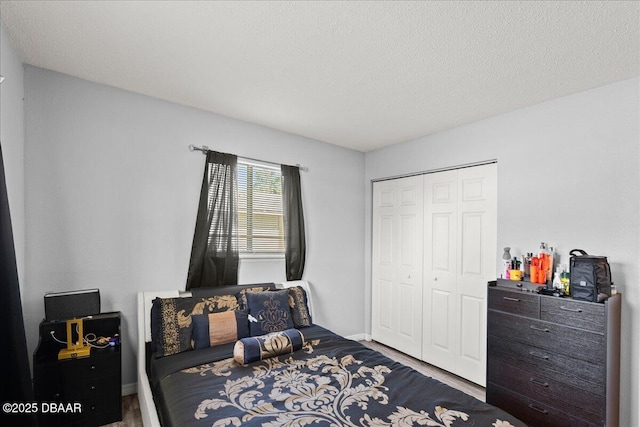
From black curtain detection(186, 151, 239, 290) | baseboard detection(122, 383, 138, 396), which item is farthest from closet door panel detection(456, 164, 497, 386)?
baseboard detection(122, 383, 138, 396)

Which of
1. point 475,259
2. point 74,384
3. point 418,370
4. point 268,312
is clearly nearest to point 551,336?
point 475,259

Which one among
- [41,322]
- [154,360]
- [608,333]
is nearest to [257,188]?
[154,360]

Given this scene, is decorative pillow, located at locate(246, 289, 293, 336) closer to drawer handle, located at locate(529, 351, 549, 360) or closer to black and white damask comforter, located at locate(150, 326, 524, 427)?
black and white damask comforter, located at locate(150, 326, 524, 427)

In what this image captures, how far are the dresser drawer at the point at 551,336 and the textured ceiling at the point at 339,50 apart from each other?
179 centimetres

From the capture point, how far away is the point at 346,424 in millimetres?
1574

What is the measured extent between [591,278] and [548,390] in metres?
0.86

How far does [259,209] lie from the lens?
11.7 feet

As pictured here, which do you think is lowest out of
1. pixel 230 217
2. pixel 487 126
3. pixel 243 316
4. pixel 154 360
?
pixel 154 360

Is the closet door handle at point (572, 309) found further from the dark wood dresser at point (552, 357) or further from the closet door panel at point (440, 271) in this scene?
the closet door panel at point (440, 271)

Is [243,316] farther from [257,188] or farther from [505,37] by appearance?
[505,37]

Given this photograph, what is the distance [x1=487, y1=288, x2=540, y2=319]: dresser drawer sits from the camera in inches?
96.2

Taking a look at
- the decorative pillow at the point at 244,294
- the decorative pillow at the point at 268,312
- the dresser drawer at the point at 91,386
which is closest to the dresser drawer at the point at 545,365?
the decorative pillow at the point at 268,312

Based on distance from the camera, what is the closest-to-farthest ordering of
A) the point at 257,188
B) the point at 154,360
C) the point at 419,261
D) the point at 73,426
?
the point at 73,426, the point at 154,360, the point at 257,188, the point at 419,261

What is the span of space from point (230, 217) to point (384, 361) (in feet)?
6.39
